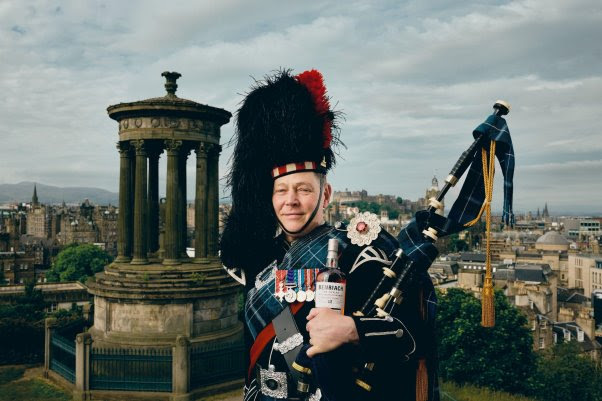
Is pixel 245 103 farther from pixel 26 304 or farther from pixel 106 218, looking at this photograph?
pixel 106 218

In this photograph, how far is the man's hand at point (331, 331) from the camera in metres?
4.13

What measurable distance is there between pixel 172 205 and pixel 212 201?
218 centimetres

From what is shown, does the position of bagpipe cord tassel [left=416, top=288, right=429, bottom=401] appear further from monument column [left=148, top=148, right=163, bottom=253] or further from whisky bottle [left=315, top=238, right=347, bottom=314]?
monument column [left=148, top=148, right=163, bottom=253]

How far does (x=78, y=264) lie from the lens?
7312cm

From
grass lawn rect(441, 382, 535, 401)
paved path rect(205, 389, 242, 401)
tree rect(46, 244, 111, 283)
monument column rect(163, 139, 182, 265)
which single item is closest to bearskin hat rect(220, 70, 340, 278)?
Result: paved path rect(205, 389, 242, 401)

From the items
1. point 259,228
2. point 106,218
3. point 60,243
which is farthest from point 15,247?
point 259,228

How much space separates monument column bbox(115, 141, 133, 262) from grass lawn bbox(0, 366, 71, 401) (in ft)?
19.9

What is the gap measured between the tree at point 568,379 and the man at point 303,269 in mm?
32143

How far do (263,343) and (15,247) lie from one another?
368 feet

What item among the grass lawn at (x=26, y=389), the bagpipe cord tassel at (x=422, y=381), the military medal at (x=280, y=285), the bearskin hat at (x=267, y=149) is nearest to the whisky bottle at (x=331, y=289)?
the military medal at (x=280, y=285)

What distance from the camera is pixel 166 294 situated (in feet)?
69.5

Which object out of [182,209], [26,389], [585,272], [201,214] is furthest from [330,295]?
[585,272]

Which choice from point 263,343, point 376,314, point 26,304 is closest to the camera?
point 376,314

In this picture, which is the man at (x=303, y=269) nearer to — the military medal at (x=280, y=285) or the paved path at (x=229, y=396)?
the military medal at (x=280, y=285)
